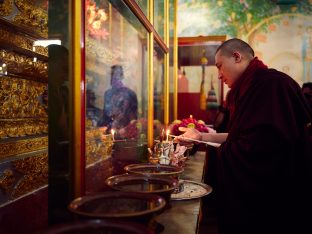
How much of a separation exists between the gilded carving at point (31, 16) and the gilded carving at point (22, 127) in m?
0.65

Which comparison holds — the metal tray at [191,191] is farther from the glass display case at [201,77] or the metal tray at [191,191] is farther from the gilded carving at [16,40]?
the glass display case at [201,77]

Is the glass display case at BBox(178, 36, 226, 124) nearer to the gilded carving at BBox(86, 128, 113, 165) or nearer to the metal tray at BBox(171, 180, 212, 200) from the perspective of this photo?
the metal tray at BBox(171, 180, 212, 200)

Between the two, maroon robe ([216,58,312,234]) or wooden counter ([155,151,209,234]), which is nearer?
wooden counter ([155,151,209,234])

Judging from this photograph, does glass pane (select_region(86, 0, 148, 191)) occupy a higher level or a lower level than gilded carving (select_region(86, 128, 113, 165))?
higher

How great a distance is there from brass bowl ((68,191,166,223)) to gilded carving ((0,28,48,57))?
1.46 m

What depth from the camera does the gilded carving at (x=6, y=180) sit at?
2.11 meters

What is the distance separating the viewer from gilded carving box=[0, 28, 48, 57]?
2.08 metres

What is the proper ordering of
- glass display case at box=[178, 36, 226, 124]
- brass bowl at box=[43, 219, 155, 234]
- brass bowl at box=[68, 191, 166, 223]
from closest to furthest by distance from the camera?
brass bowl at box=[43, 219, 155, 234] → brass bowl at box=[68, 191, 166, 223] → glass display case at box=[178, 36, 226, 124]

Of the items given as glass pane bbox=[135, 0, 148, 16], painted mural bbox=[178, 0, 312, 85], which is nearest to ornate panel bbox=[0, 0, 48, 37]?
glass pane bbox=[135, 0, 148, 16]

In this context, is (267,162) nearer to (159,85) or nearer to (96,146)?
(96,146)

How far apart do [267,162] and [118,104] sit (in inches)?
42.0

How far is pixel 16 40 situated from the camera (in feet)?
7.24

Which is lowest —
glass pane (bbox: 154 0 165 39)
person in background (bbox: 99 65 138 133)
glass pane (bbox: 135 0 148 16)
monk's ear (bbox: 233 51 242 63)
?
person in background (bbox: 99 65 138 133)

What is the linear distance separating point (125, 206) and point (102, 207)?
0.07 m
